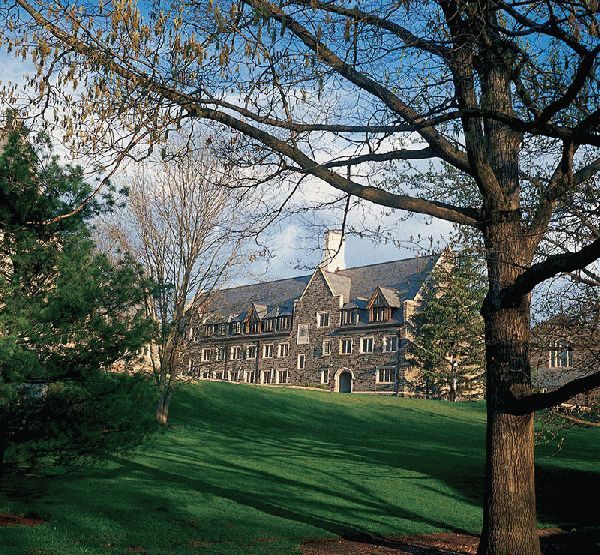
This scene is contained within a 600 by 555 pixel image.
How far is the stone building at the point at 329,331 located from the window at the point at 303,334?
0.13ft

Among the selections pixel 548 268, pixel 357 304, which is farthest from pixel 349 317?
pixel 548 268

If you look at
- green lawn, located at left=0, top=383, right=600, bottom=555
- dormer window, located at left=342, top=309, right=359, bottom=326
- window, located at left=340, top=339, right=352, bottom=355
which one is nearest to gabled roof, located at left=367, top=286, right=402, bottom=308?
dormer window, located at left=342, top=309, right=359, bottom=326

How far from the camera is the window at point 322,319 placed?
185 feet

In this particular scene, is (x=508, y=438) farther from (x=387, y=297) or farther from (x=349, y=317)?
(x=349, y=317)

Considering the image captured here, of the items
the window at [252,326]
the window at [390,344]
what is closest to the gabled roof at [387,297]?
the window at [390,344]

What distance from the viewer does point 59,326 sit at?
37.8 ft

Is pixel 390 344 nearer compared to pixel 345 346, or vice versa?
pixel 390 344

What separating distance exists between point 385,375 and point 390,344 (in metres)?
2.18

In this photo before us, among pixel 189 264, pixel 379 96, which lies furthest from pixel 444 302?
pixel 379 96

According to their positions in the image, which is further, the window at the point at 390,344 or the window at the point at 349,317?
the window at the point at 349,317

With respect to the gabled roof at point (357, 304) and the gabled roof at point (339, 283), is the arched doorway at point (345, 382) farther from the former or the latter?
the gabled roof at point (339, 283)

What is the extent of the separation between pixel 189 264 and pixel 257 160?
16169 mm

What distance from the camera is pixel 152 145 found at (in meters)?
6.40

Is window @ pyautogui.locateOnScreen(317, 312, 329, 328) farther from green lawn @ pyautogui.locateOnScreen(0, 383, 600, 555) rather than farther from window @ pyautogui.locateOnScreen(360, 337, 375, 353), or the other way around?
green lawn @ pyautogui.locateOnScreen(0, 383, 600, 555)
